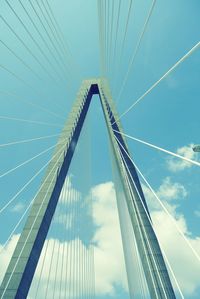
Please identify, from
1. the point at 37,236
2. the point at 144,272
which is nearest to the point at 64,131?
the point at 37,236

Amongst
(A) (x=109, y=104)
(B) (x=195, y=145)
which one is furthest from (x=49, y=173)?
(B) (x=195, y=145)

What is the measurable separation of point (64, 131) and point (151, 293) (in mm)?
7228

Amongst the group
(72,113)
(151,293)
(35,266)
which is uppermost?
(72,113)

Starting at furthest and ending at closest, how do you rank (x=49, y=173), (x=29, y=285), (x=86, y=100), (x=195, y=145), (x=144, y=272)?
(x=195, y=145), (x=86, y=100), (x=49, y=173), (x=144, y=272), (x=29, y=285)

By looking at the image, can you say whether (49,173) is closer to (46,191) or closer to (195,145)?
(46,191)

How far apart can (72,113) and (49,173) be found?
4.74 metres

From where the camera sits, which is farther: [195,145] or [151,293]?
[195,145]

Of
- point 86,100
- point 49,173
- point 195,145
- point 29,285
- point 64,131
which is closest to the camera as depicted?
point 29,285

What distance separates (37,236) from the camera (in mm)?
9164

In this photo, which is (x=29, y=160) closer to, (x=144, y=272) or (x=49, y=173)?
(x=49, y=173)

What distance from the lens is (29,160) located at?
967 cm

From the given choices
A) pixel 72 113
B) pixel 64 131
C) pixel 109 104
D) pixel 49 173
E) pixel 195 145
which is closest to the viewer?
pixel 49 173

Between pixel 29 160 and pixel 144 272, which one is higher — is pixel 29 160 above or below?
above

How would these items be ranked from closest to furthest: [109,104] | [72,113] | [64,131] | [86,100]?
[64,131] < [72,113] < [109,104] < [86,100]
